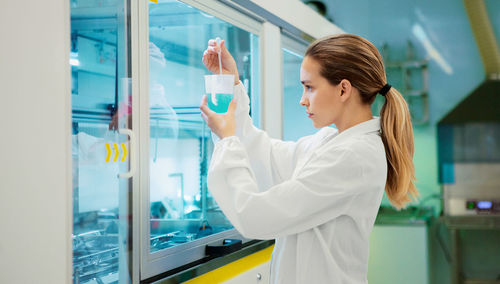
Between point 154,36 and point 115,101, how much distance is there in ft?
1.24

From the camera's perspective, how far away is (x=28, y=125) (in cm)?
105

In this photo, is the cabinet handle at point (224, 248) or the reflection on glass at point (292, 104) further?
the reflection on glass at point (292, 104)

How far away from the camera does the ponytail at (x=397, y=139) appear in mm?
1267

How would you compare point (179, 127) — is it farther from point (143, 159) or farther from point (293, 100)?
point (293, 100)

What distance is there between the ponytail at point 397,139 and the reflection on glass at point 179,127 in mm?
798

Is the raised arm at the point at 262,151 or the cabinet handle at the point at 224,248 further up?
the raised arm at the point at 262,151

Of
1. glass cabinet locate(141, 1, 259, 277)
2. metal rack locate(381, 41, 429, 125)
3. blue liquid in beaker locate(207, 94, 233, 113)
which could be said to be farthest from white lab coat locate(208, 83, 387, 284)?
metal rack locate(381, 41, 429, 125)

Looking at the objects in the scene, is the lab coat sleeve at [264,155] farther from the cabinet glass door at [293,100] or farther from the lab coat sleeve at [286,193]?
the cabinet glass door at [293,100]

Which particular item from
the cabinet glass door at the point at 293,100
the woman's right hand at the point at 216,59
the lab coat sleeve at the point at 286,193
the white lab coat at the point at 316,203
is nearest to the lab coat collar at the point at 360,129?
the white lab coat at the point at 316,203

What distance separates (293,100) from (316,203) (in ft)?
6.08

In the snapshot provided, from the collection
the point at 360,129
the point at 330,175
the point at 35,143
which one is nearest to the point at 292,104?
the point at 360,129

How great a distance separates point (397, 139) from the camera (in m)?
1.28

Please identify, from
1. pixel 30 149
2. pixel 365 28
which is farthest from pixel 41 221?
pixel 365 28

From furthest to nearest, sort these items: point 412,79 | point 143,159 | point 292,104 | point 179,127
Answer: point 412,79 < point 292,104 < point 179,127 < point 143,159
